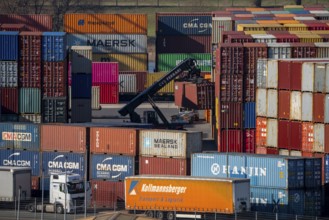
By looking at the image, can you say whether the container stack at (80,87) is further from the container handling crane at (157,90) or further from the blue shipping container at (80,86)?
the container handling crane at (157,90)

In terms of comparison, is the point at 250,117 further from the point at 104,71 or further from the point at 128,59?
the point at 128,59

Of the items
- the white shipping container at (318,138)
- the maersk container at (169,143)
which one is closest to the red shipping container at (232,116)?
the white shipping container at (318,138)

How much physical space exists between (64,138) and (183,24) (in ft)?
193

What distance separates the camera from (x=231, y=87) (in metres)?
65.8

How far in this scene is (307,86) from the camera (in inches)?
2297

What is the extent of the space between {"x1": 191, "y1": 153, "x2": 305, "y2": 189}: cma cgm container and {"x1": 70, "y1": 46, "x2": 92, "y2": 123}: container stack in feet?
81.5

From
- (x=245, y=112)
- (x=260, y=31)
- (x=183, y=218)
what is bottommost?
(x=183, y=218)

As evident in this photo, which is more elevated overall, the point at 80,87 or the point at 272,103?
the point at 80,87

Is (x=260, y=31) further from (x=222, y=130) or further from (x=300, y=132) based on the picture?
(x=300, y=132)

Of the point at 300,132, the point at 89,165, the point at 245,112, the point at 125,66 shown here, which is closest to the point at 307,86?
the point at 300,132

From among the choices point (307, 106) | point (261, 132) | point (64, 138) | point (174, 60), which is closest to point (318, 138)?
point (307, 106)

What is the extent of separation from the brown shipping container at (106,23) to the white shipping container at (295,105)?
52760 mm

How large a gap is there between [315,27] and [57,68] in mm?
23519

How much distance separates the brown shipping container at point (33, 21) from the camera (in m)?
101
